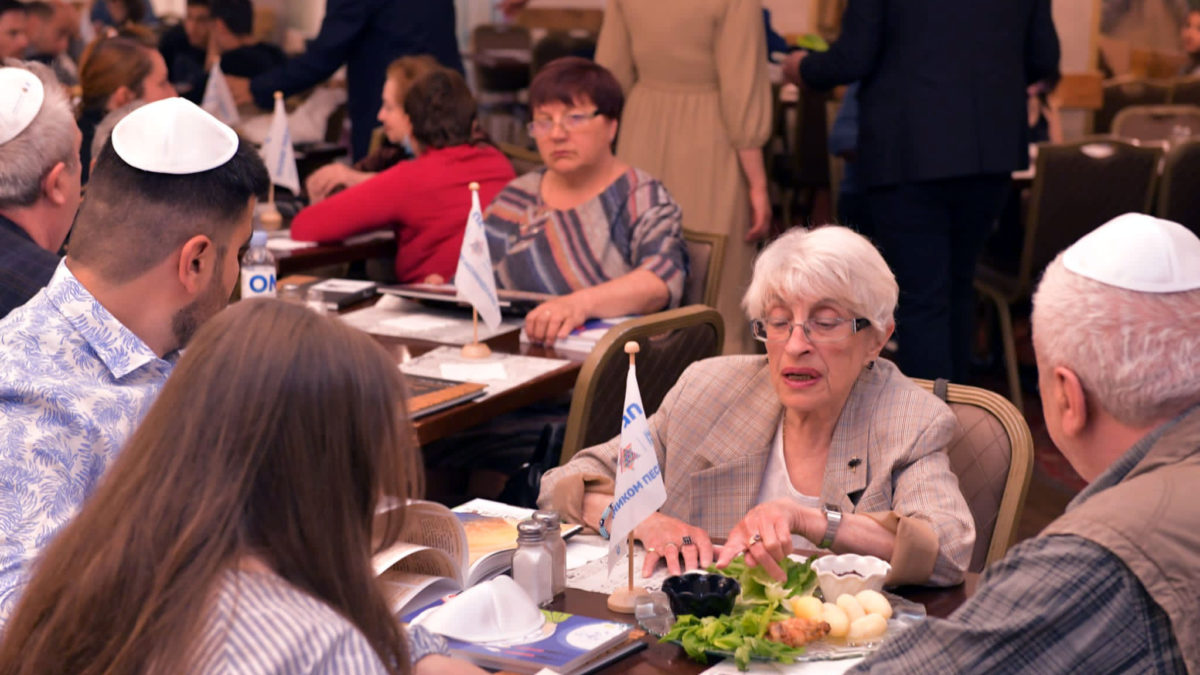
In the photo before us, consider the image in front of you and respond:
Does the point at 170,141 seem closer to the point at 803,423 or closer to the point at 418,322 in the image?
the point at 803,423

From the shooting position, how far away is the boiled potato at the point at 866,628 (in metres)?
1.85

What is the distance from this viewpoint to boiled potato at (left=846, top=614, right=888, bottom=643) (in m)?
1.85

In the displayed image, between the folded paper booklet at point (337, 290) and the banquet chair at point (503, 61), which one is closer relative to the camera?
the folded paper booklet at point (337, 290)

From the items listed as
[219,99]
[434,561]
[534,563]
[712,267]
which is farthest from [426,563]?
[219,99]

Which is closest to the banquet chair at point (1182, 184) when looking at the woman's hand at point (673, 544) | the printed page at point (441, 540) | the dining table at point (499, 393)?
the dining table at point (499, 393)

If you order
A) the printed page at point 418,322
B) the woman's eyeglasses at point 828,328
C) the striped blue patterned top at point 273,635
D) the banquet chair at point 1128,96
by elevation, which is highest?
the striped blue patterned top at point 273,635

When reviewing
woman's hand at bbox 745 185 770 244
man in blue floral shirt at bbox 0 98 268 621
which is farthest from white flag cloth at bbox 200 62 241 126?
man in blue floral shirt at bbox 0 98 268 621

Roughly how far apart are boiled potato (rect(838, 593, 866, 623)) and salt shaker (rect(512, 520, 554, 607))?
409 mm

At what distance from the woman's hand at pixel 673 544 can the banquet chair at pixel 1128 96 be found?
739 centimetres

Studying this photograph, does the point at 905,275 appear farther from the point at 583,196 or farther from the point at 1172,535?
the point at 1172,535

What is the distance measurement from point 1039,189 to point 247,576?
4.67 m

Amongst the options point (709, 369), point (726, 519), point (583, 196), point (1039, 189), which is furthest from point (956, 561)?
point (1039, 189)

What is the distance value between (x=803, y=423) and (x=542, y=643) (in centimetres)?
89

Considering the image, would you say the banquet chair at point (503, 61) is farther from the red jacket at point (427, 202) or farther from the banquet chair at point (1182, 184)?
the red jacket at point (427, 202)
